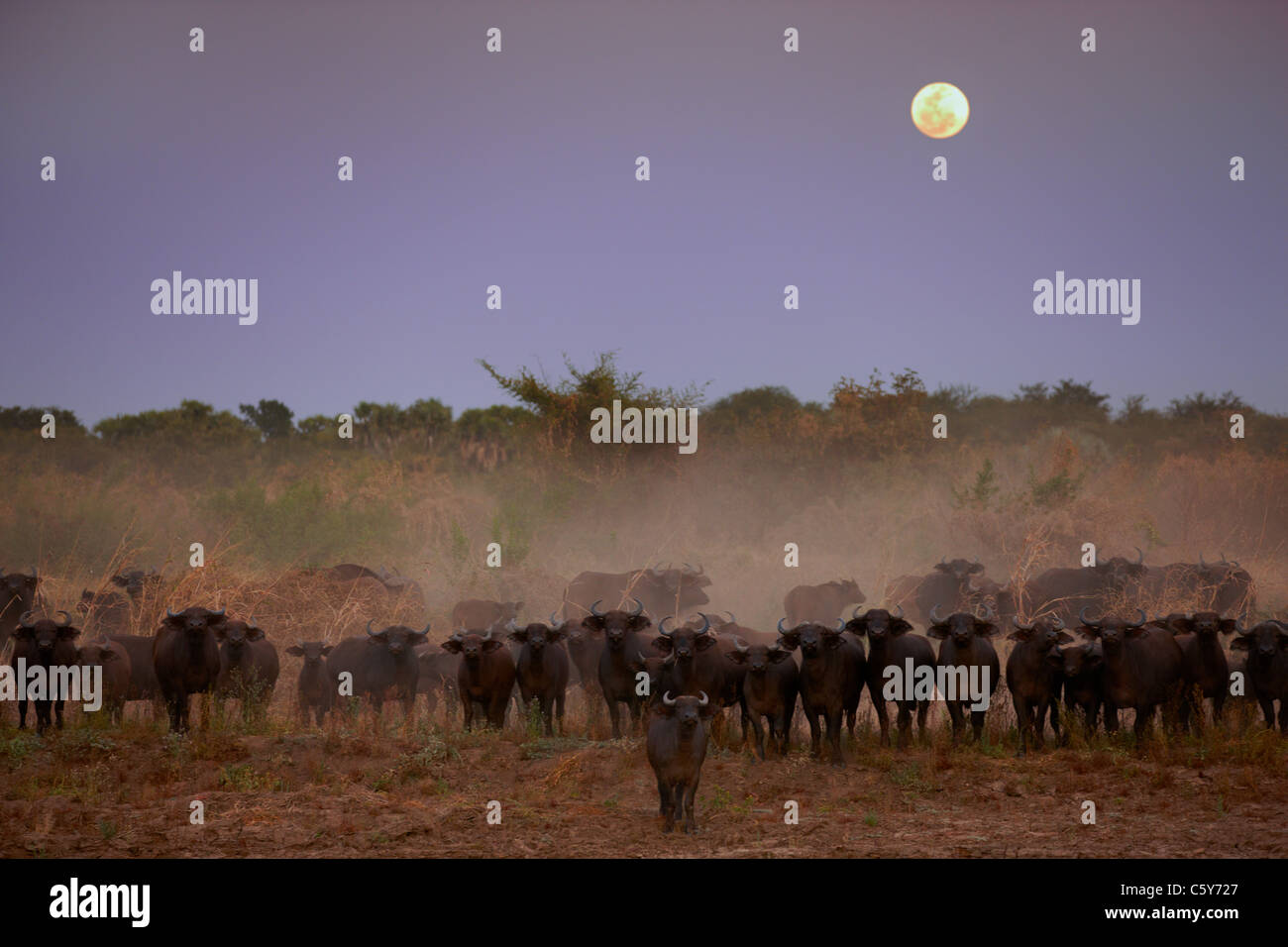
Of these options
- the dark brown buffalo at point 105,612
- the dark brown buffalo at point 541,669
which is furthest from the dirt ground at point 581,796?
the dark brown buffalo at point 105,612

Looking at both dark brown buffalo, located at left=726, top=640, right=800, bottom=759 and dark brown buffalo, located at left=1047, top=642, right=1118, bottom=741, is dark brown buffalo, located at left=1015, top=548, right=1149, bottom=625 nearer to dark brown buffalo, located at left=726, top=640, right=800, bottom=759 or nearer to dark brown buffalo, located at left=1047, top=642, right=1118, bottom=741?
dark brown buffalo, located at left=1047, top=642, right=1118, bottom=741

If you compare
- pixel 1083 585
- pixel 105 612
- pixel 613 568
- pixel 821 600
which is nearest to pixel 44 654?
pixel 105 612

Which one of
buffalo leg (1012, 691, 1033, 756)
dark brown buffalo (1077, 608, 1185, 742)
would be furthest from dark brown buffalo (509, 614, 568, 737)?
dark brown buffalo (1077, 608, 1185, 742)

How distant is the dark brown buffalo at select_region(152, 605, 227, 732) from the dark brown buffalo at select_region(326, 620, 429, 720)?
183 centimetres

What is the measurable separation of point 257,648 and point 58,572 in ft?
41.7

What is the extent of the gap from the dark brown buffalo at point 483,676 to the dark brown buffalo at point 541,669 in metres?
0.23

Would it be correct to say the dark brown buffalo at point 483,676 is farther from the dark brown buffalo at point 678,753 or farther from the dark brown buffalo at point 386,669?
the dark brown buffalo at point 678,753

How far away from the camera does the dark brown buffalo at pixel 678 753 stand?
9898mm

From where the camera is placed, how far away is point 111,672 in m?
14.5

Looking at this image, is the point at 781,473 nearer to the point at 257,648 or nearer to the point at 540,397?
the point at 540,397

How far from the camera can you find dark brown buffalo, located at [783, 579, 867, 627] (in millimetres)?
20641

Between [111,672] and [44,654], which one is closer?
[44,654]

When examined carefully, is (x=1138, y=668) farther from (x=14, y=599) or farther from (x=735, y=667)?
(x=14, y=599)

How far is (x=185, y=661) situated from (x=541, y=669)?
14.5ft
